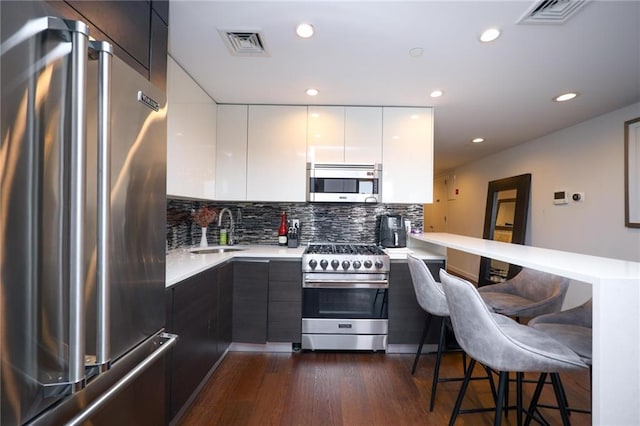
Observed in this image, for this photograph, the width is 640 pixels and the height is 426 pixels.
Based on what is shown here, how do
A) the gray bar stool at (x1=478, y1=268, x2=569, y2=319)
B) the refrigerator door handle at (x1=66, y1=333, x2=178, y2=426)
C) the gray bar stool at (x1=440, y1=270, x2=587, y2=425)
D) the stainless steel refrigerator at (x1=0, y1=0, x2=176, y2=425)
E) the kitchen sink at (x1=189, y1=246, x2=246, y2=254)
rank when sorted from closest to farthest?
the stainless steel refrigerator at (x1=0, y1=0, x2=176, y2=425), the refrigerator door handle at (x1=66, y1=333, x2=178, y2=426), the gray bar stool at (x1=440, y1=270, x2=587, y2=425), the gray bar stool at (x1=478, y1=268, x2=569, y2=319), the kitchen sink at (x1=189, y1=246, x2=246, y2=254)

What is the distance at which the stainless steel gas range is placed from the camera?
232cm

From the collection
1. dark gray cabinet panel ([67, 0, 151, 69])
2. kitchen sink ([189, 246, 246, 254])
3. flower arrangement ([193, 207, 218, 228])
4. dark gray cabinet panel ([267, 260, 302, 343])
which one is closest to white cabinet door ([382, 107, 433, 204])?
dark gray cabinet panel ([267, 260, 302, 343])

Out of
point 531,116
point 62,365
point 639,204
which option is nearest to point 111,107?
point 62,365

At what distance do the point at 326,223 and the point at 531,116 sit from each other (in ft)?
7.81

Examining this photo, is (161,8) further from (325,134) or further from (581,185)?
(581,185)

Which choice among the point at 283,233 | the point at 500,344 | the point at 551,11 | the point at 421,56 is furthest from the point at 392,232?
the point at 551,11

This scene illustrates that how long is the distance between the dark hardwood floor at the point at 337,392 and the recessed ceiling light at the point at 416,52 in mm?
2216

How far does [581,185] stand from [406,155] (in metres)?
2.11

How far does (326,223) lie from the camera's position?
2.99 m

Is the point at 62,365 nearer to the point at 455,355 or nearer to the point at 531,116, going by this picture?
the point at 455,355

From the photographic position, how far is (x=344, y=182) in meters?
2.66

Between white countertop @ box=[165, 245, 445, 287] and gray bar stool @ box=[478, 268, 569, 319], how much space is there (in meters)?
0.51

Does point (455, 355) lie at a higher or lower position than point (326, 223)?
lower

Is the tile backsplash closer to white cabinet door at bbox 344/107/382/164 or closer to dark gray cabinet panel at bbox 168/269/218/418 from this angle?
white cabinet door at bbox 344/107/382/164
